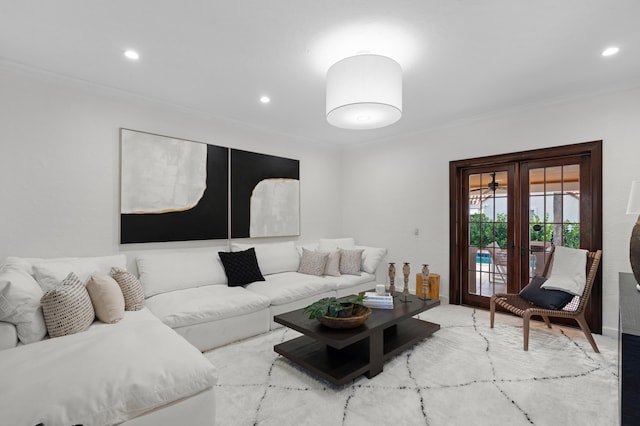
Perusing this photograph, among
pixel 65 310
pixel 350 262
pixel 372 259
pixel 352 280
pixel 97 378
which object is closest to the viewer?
pixel 97 378

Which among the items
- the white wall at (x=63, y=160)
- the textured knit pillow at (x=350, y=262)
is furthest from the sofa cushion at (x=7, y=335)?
the textured knit pillow at (x=350, y=262)

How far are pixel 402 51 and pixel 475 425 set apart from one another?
8.45 ft

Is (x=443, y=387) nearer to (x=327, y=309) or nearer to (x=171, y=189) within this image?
(x=327, y=309)

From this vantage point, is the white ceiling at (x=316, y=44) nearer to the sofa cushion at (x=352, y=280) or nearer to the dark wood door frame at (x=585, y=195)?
the dark wood door frame at (x=585, y=195)

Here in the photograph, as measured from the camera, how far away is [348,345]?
2449 millimetres

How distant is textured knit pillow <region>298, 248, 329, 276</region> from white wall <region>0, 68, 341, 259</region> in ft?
5.40

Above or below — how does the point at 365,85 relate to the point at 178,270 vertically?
above

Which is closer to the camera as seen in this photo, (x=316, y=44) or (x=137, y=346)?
(x=137, y=346)

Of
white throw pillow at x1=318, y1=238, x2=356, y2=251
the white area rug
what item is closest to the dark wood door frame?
the white area rug

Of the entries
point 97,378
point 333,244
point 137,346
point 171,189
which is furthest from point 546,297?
point 171,189

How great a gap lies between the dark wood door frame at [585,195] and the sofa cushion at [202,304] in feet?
8.59

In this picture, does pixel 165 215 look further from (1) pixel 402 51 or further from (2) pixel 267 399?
(1) pixel 402 51

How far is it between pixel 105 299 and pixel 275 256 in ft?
7.05

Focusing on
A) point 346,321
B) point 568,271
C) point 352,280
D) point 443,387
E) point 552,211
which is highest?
point 552,211
